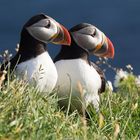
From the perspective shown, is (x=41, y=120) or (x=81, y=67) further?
(x=81, y=67)

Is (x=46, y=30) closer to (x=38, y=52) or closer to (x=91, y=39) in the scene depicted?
(x=38, y=52)

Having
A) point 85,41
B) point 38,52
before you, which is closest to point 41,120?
point 38,52

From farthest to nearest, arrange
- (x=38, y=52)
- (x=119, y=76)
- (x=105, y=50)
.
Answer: (x=119, y=76) → (x=105, y=50) → (x=38, y=52)

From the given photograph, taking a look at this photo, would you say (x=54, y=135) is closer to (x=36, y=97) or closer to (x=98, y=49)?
(x=36, y=97)

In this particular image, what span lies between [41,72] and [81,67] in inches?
30.7

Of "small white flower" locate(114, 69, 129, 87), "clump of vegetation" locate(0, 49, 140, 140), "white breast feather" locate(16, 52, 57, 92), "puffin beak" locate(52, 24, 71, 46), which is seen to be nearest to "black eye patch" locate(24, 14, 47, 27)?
"puffin beak" locate(52, 24, 71, 46)

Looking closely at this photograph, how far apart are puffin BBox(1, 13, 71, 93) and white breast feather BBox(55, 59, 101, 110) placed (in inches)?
11.1

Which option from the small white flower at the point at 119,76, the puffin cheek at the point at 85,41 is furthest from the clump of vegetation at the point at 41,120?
the small white flower at the point at 119,76

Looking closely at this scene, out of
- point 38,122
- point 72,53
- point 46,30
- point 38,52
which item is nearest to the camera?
point 38,122

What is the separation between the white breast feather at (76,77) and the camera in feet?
23.6

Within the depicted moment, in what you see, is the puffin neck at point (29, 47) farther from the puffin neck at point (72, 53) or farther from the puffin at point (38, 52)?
the puffin neck at point (72, 53)

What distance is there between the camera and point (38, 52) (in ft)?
22.3

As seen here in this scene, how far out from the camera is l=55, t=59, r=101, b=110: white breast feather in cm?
720

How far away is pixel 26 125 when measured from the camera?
4348 mm
